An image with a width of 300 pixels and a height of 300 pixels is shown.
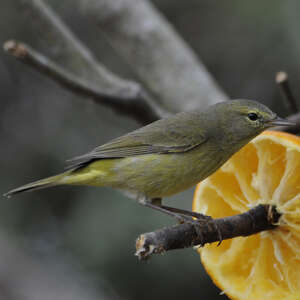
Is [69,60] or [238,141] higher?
[69,60]

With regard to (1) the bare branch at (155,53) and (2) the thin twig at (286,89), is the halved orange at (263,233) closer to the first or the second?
(2) the thin twig at (286,89)

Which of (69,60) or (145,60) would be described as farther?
(145,60)

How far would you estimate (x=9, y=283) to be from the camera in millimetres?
4641

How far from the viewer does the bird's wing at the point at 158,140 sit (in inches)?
144

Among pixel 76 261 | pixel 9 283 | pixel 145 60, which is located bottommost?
pixel 76 261

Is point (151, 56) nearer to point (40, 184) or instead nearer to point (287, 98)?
point (287, 98)

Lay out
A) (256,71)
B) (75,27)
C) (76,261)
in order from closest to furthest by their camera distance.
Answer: (76,261) → (256,71) → (75,27)

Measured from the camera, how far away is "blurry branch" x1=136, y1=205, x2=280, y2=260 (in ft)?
6.86

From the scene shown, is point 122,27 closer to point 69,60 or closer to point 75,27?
point 69,60

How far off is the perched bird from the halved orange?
9.3 inches

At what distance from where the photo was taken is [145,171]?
356cm

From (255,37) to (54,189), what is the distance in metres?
3.11

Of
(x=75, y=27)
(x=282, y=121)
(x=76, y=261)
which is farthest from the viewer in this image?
(x=75, y=27)

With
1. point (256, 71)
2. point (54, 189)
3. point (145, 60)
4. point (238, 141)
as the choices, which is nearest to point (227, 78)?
point (256, 71)
